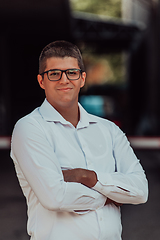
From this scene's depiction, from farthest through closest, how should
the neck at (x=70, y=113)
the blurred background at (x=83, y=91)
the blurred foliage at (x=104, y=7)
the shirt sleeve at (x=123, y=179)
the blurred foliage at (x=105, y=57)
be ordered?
the blurred foliage at (x=104, y=7) → the blurred foliage at (x=105, y=57) → the blurred background at (x=83, y=91) → the neck at (x=70, y=113) → the shirt sleeve at (x=123, y=179)

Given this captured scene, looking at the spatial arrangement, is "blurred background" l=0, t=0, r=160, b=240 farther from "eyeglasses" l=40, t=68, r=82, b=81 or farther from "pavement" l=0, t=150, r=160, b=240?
"eyeglasses" l=40, t=68, r=82, b=81

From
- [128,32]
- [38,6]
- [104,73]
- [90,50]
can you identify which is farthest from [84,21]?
[104,73]

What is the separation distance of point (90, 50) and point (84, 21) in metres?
14.0

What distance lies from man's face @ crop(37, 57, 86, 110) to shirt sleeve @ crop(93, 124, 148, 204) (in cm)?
38

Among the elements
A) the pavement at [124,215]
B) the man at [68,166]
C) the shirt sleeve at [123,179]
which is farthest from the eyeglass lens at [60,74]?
the pavement at [124,215]

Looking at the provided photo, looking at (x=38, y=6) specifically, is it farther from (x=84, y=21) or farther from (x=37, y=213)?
(x=37, y=213)

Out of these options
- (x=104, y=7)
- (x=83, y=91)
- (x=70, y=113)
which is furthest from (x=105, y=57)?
(x=70, y=113)

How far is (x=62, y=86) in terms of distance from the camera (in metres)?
2.20

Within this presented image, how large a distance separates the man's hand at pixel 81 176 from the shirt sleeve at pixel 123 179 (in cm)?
3

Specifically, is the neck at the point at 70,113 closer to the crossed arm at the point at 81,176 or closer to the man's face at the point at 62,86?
the man's face at the point at 62,86

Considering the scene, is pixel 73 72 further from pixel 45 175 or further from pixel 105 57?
pixel 105 57

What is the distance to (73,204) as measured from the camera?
6.68 feet

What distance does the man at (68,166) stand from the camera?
205 cm

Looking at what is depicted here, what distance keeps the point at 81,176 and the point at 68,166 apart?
101 mm
